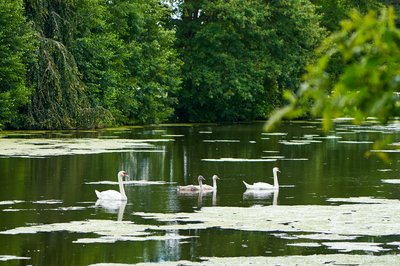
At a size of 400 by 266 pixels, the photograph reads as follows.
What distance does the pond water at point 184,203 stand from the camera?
13.5 meters

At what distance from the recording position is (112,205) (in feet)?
60.5

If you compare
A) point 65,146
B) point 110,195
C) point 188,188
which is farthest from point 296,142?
point 110,195

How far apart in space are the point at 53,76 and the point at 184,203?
2289 cm

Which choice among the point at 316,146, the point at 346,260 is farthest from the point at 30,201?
the point at 316,146

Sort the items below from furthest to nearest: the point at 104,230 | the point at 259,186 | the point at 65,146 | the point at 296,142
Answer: the point at 296,142 < the point at 65,146 < the point at 259,186 < the point at 104,230

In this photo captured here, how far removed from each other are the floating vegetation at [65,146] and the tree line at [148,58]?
4398 mm

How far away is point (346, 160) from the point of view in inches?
1179

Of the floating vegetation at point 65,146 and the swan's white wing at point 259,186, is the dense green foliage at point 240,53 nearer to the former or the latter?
the floating vegetation at point 65,146

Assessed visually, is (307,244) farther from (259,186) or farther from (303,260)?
(259,186)

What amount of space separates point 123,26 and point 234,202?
31883 millimetres

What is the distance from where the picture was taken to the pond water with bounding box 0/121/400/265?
13477mm

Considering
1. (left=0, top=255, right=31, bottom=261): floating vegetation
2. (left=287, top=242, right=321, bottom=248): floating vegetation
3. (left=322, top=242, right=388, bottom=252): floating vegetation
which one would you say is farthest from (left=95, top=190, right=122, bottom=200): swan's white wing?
(left=0, top=255, right=31, bottom=261): floating vegetation

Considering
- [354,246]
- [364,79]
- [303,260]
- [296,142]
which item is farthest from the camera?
[296,142]

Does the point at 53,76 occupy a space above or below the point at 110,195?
above
